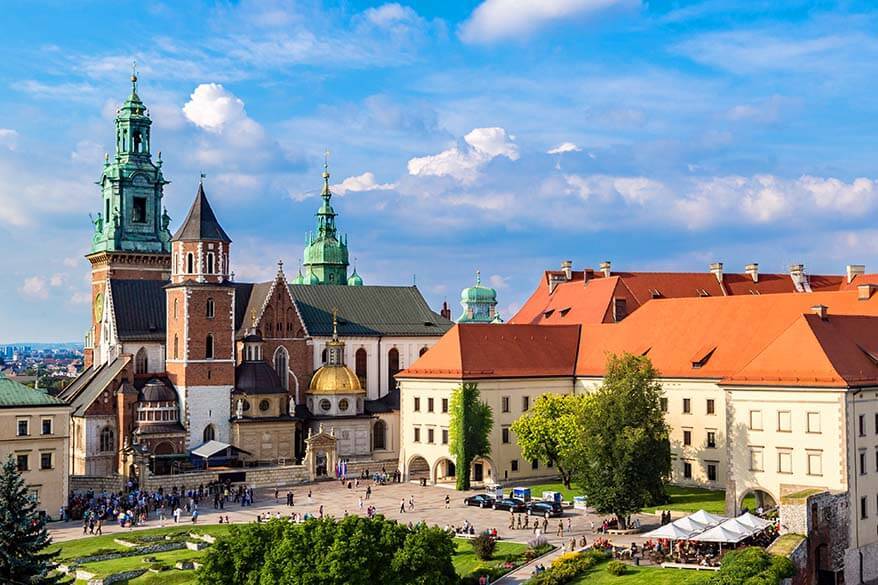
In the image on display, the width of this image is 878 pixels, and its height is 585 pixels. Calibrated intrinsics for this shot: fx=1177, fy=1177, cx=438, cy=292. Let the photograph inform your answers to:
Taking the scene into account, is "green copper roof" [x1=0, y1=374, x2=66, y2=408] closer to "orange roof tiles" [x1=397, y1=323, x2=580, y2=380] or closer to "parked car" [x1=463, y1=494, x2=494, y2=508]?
"orange roof tiles" [x1=397, y1=323, x2=580, y2=380]

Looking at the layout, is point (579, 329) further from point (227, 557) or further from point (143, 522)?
point (227, 557)

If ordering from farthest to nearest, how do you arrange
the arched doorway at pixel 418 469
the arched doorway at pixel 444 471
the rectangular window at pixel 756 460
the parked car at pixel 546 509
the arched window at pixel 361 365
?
the arched window at pixel 361 365
the arched doorway at pixel 418 469
the arched doorway at pixel 444 471
the parked car at pixel 546 509
the rectangular window at pixel 756 460

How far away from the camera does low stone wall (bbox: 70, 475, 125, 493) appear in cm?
8106

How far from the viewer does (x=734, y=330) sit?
255 feet

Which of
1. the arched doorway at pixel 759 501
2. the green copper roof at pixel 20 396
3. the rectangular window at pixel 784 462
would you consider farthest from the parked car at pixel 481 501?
the green copper roof at pixel 20 396

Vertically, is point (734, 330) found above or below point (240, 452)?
above

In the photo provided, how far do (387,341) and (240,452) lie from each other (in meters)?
21.1

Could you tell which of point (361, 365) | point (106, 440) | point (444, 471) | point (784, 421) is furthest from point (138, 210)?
point (784, 421)

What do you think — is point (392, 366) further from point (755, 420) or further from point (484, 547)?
point (484, 547)

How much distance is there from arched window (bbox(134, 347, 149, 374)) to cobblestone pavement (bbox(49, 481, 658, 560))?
18.1 m

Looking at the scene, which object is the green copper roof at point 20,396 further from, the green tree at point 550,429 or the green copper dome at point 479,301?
the green copper dome at point 479,301

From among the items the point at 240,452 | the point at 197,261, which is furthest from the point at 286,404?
the point at 197,261

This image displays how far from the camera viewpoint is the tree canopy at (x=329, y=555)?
150 feet

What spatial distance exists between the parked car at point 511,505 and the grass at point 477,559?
9216 millimetres
